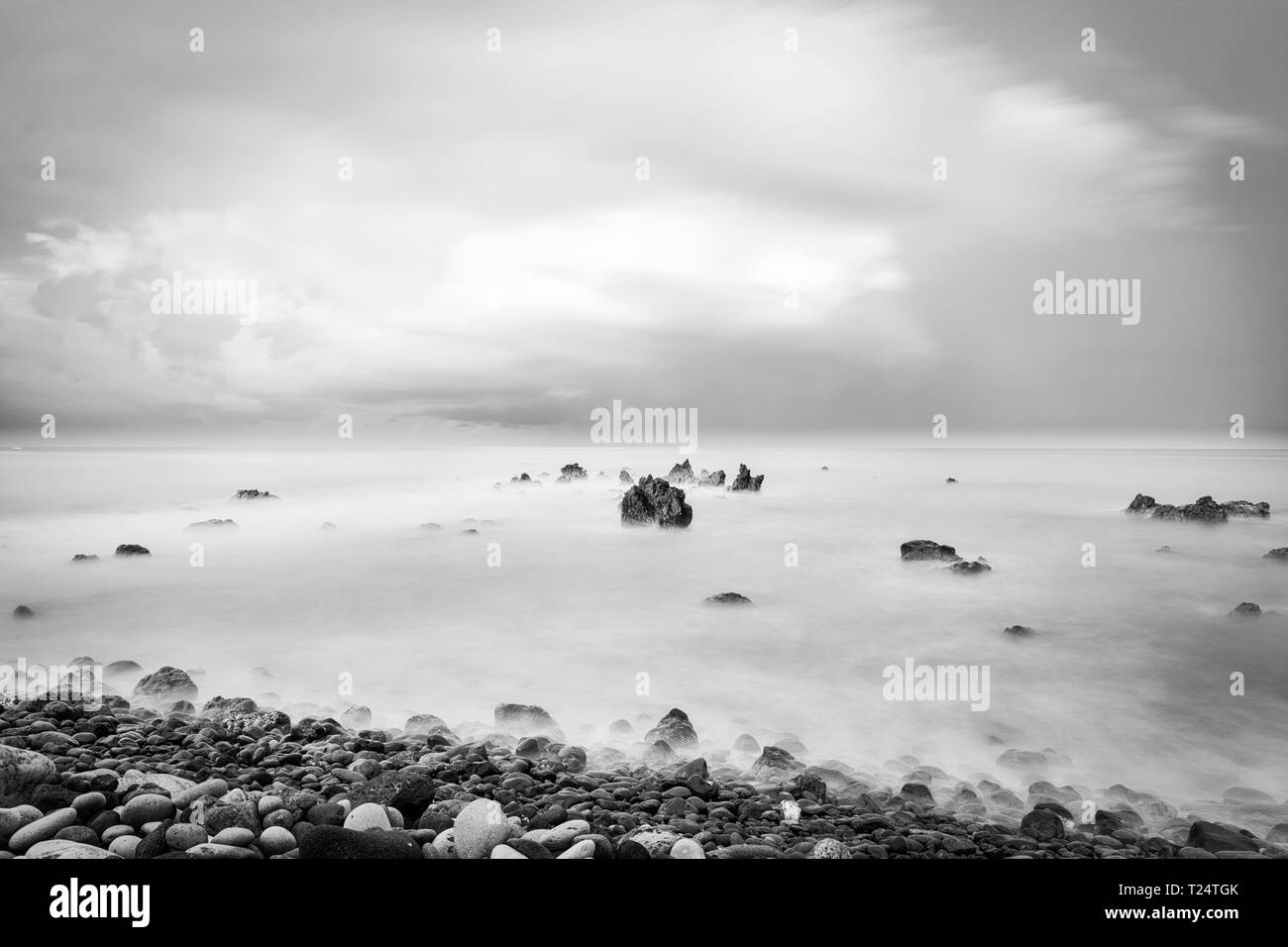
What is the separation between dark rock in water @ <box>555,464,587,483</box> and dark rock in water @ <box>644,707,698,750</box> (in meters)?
16.1

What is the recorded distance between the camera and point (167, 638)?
304 inches

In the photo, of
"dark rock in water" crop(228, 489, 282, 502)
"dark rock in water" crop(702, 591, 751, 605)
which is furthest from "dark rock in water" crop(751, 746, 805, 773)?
"dark rock in water" crop(228, 489, 282, 502)

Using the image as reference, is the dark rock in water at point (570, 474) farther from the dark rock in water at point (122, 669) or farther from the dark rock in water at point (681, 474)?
the dark rock in water at point (122, 669)

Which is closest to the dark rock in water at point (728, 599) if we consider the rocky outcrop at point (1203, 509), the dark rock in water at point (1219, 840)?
the dark rock in water at point (1219, 840)

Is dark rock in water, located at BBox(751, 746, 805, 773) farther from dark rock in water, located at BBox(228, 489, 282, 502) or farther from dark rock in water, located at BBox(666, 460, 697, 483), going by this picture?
dark rock in water, located at BBox(228, 489, 282, 502)

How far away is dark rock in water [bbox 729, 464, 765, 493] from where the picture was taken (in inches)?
774

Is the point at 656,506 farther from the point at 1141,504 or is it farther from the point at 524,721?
the point at 1141,504

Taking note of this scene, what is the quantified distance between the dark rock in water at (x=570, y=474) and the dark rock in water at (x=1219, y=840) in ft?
59.9

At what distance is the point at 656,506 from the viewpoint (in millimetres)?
14367

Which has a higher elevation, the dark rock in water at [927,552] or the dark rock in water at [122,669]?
the dark rock in water at [927,552]

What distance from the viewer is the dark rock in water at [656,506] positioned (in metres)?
14.3

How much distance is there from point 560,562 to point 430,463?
63.1 feet
